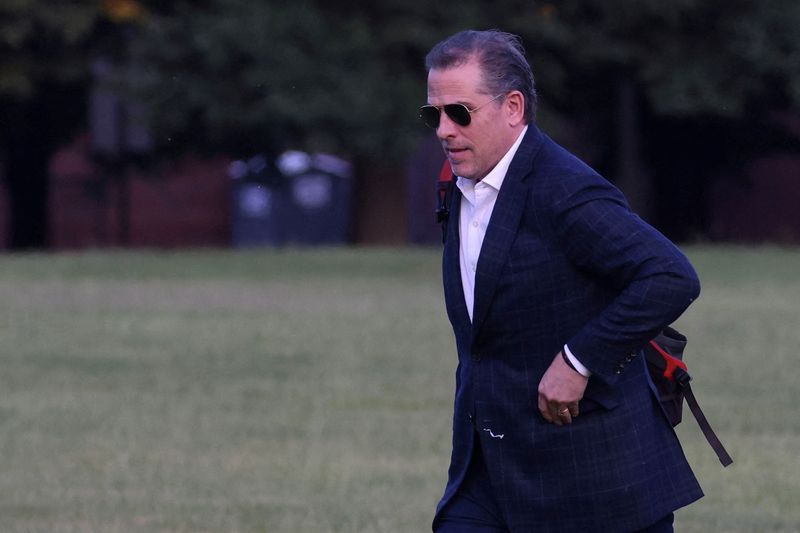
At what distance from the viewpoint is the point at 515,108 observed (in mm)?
4227

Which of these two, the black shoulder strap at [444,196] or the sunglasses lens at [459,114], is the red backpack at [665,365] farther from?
the sunglasses lens at [459,114]

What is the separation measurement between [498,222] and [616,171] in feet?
109

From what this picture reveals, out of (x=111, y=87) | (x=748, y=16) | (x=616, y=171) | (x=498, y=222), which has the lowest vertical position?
(x=616, y=171)

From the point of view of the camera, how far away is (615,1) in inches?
1051

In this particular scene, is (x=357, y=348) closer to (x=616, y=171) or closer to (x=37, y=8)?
(x=37, y=8)

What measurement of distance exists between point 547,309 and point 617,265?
0.70ft

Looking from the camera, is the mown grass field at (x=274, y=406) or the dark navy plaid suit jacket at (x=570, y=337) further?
the mown grass field at (x=274, y=406)

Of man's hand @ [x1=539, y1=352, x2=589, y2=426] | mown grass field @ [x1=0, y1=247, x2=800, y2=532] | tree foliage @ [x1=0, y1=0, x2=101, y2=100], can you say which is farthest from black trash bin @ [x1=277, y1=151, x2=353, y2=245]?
man's hand @ [x1=539, y1=352, x2=589, y2=426]

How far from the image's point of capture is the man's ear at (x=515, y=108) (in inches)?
166

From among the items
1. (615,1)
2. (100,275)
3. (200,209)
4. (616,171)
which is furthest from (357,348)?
(200,209)

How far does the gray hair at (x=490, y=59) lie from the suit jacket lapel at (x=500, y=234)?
0.18m

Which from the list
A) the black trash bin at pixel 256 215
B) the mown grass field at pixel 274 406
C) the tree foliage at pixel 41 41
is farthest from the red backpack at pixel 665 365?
the black trash bin at pixel 256 215

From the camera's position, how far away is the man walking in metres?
4.05

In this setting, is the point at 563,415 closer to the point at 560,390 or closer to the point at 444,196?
the point at 560,390
